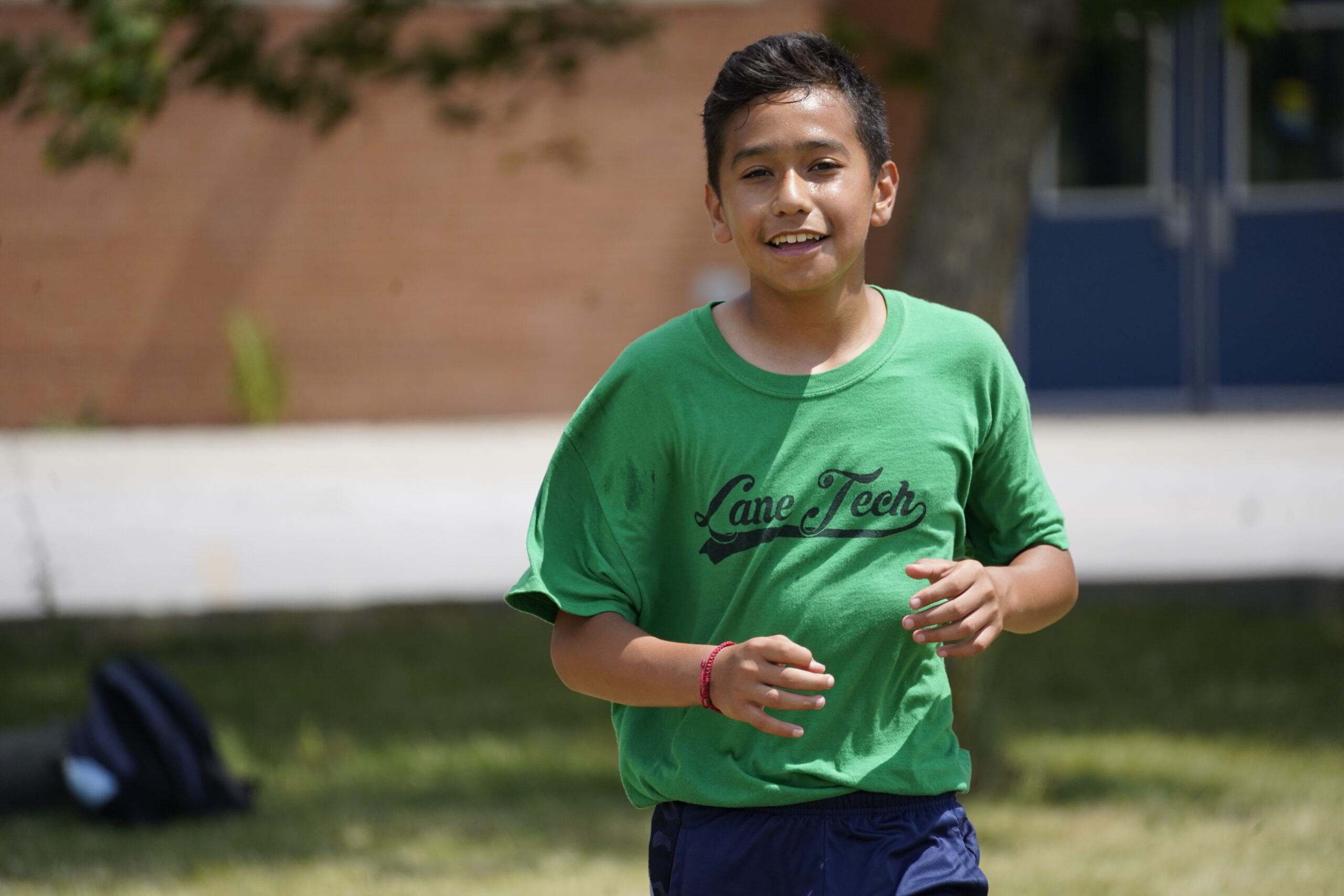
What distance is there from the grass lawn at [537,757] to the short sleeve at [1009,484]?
2122 millimetres

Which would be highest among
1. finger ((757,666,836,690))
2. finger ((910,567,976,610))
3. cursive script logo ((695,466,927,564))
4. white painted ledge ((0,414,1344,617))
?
cursive script logo ((695,466,927,564))

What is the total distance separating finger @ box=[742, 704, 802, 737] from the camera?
5.98ft

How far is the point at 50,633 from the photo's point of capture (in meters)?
7.38

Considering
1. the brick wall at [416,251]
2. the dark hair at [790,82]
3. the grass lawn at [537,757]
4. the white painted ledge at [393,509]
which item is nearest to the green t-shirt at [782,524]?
the dark hair at [790,82]

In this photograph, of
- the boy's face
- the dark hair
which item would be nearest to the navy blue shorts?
the boy's face

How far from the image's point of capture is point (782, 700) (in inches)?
71.0

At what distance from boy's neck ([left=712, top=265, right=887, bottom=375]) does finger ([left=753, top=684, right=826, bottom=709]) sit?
449mm

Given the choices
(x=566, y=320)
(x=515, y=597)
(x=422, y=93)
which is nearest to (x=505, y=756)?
(x=422, y=93)

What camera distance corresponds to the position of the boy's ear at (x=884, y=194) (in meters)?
2.13

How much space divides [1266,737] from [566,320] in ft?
29.8

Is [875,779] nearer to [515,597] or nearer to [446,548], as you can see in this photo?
[515,597]

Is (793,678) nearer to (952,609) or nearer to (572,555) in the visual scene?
(952,609)

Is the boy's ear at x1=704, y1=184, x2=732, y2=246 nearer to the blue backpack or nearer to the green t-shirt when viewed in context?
the green t-shirt

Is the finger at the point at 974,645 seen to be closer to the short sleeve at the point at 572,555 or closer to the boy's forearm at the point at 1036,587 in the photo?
the boy's forearm at the point at 1036,587
